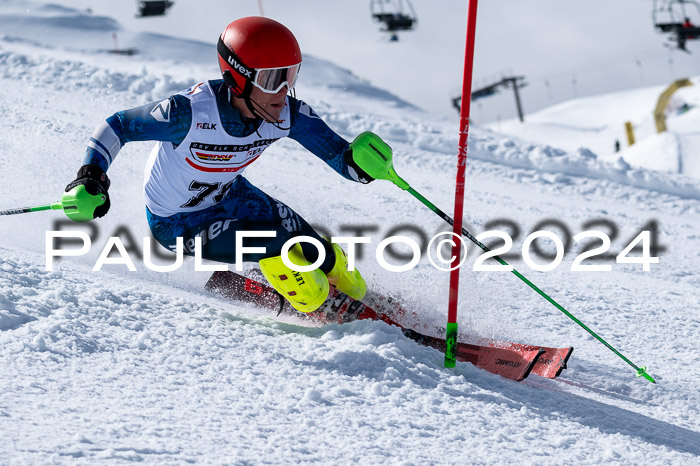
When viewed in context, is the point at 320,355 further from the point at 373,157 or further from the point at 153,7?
the point at 153,7

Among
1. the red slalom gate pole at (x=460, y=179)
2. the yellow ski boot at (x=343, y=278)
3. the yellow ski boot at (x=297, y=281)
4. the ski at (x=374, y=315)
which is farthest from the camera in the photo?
the yellow ski boot at (x=343, y=278)

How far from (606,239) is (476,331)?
11.3 feet

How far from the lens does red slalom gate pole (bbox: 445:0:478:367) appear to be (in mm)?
3199

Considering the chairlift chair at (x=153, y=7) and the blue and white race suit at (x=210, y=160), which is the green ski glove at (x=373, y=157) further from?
the chairlift chair at (x=153, y=7)

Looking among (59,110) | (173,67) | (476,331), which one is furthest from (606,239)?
(173,67)

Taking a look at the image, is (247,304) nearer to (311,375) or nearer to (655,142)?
(311,375)

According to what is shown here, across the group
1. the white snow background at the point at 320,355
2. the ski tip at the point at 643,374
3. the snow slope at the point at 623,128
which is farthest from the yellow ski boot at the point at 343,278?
the snow slope at the point at 623,128

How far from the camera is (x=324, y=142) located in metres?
3.81

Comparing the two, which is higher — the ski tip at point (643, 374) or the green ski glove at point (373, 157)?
the green ski glove at point (373, 157)

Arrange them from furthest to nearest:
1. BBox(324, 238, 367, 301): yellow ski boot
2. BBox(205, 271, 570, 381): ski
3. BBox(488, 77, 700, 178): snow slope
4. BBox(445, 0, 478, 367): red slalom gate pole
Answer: BBox(488, 77, 700, 178): snow slope → BBox(324, 238, 367, 301): yellow ski boot → BBox(205, 271, 570, 381): ski → BBox(445, 0, 478, 367): red slalom gate pole

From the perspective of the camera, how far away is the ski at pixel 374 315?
3.33 meters

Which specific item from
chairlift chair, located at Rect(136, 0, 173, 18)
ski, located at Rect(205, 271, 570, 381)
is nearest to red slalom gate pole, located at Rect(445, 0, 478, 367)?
ski, located at Rect(205, 271, 570, 381)

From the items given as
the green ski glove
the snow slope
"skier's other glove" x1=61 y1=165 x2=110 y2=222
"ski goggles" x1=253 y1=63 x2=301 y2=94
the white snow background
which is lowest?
the white snow background

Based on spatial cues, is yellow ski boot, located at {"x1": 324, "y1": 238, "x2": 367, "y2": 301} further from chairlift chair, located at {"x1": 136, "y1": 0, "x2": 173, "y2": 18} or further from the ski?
chairlift chair, located at {"x1": 136, "y1": 0, "x2": 173, "y2": 18}
